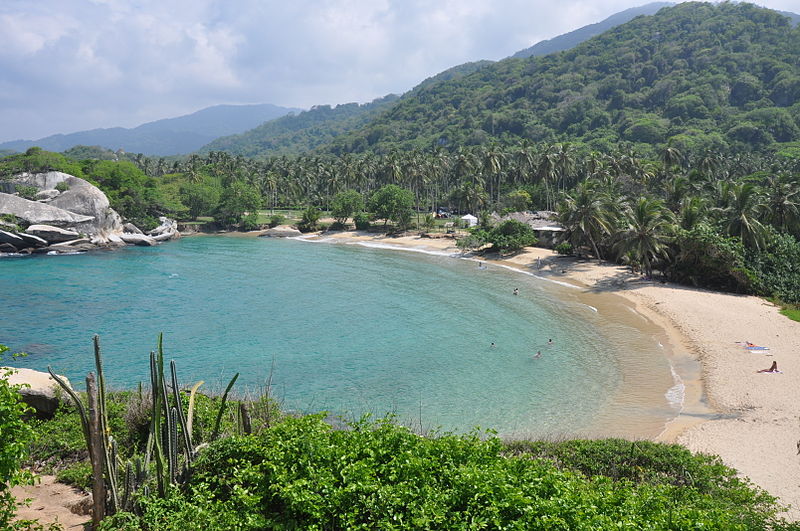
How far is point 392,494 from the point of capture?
798 centimetres

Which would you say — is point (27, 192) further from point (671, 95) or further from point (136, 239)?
point (671, 95)

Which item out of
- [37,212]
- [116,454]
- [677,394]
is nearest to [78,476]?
[116,454]

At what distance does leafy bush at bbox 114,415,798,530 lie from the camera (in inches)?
305

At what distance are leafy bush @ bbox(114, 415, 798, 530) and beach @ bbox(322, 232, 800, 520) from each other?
21.4ft

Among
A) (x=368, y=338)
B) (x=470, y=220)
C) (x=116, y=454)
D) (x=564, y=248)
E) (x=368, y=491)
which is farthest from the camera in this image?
(x=470, y=220)

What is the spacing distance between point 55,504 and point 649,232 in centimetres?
4252

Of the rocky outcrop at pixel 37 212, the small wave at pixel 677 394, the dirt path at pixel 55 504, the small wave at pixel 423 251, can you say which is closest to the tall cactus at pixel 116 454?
the dirt path at pixel 55 504

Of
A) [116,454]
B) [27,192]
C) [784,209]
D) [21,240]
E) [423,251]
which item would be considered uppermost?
[27,192]

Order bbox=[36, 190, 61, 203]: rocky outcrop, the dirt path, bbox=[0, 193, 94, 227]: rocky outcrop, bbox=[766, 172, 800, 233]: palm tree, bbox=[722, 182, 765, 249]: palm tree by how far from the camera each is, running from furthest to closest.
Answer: bbox=[36, 190, 61, 203]: rocky outcrop < bbox=[0, 193, 94, 227]: rocky outcrop < bbox=[766, 172, 800, 233]: palm tree < bbox=[722, 182, 765, 249]: palm tree < the dirt path

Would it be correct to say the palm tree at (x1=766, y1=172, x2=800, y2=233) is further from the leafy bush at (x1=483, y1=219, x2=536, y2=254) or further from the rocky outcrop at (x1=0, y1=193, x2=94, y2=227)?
the rocky outcrop at (x1=0, y1=193, x2=94, y2=227)

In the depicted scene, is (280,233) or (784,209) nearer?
(784,209)

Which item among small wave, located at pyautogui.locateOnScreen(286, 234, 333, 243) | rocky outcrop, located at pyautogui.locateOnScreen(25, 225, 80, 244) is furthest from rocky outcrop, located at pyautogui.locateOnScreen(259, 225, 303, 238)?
rocky outcrop, located at pyautogui.locateOnScreen(25, 225, 80, 244)

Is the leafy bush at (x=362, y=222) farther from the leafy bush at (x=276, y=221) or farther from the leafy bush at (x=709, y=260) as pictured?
the leafy bush at (x=709, y=260)

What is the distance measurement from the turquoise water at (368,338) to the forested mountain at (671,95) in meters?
89.3
